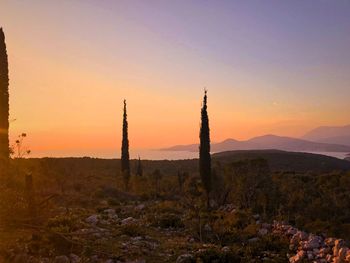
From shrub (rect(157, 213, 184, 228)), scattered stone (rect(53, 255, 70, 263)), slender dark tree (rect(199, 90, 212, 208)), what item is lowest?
shrub (rect(157, 213, 184, 228))

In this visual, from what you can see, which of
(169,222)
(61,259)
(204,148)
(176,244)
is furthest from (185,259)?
(204,148)

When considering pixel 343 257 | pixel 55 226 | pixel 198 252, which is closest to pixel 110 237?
pixel 55 226

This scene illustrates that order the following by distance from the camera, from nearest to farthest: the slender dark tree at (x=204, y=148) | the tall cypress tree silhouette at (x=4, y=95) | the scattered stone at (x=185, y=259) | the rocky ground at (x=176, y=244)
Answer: the rocky ground at (x=176, y=244), the scattered stone at (x=185, y=259), the tall cypress tree silhouette at (x=4, y=95), the slender dark tree at (x=204, y=148)

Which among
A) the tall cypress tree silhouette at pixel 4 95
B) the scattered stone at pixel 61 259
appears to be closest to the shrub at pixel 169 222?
the tall cypress tree silhouette at pixel 4 95

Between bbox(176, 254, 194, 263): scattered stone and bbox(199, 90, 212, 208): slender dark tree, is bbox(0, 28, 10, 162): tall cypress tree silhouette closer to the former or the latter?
bbox(176, 254, 194, 263): scattered stone

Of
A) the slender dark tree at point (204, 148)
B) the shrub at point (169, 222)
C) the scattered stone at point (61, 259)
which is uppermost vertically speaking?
the slender dark tree at point (204, 148)

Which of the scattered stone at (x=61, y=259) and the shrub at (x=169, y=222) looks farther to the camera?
the shrub at (x=169, y=222)

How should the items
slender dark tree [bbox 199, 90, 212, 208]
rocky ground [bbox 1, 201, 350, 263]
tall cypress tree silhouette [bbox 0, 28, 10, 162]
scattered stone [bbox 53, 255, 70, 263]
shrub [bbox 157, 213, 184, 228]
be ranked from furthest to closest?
slender dark tree [bbox 199, 90, 212, 208]
shrub [bbox 157, 213, 184, 228]
tall cypress tree silhouette [bbox 0, 28, 10, 162]
rocky ground [bbox 1, 201, 350, 263]
scattered stone [bbox 53, 255, 70, 263]

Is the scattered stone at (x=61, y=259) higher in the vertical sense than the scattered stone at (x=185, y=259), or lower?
higher

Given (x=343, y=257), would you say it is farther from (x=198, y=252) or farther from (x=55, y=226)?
(x=55, y=226)

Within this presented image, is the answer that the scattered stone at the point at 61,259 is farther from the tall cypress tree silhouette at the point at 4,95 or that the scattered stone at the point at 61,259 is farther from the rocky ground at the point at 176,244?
the tall cypress tree silhouette at the point at 4,95

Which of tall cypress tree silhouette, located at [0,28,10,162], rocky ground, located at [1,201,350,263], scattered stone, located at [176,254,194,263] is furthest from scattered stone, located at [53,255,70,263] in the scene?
tall cypress tree silhouette, located at [0,28,10,162]

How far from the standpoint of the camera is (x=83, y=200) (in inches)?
1187

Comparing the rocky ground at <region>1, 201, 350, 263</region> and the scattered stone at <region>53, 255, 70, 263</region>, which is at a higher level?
the scattered stone at <region>53, 255, 70, 263</region>
